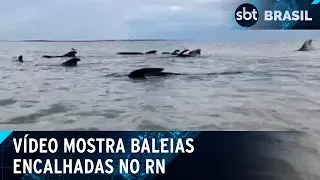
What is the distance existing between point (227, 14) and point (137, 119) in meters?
0.72

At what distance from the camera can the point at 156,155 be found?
179 centimetres

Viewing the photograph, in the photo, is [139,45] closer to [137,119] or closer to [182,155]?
[137,119]

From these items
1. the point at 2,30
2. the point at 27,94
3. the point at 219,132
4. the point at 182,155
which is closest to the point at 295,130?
the point at 219,132

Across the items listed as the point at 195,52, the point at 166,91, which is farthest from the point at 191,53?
the point at 166,91

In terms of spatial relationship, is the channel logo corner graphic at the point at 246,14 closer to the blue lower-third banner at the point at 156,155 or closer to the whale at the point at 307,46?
the whale at the point at 307,46

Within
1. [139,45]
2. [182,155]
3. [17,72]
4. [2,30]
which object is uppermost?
[2,30]

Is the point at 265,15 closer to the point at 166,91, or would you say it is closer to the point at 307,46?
the point at 307,46

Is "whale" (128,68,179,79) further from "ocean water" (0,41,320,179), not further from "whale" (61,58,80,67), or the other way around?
"whale" (61,58,80,67)

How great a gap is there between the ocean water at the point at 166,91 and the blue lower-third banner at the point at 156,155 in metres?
0.04

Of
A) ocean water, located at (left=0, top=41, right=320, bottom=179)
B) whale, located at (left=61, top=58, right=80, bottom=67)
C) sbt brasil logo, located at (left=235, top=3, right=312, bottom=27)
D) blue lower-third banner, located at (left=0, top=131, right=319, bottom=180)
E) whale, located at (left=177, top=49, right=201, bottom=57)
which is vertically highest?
sbt brasil logo, located at (left=235, top=3, right=312, bottom=27)

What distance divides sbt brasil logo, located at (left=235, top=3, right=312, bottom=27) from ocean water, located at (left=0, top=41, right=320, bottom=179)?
0.40 feet

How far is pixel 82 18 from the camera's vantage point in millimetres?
1782

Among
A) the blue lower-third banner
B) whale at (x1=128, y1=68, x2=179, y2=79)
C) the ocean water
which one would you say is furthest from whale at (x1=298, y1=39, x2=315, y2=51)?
whale at (x1=128, y1=68, x2=179, y2=79)

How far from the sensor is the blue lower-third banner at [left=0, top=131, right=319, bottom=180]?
175 centimetres
